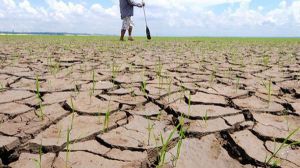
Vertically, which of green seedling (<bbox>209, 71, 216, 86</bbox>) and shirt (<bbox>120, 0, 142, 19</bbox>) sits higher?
shirt (<bbox>120, 0, 142, 19</bbox>)

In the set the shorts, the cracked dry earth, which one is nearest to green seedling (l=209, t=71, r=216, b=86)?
the cracked dry earth

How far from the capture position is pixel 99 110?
200 cm

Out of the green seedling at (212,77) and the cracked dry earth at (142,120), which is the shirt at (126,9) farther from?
the cracked dry earth at (142,120)

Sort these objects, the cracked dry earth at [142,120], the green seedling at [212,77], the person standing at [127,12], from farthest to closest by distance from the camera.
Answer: the person standing at [127,12] < the green seedling at [212,77] < the cracked dry earth at [142,120]

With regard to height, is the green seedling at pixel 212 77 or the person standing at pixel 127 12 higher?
the person standing at pixel 127 12

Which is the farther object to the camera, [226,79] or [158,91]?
[226,79]

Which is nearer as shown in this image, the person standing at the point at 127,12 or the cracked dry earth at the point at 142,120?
the cracked dry earth at the point at 142,120

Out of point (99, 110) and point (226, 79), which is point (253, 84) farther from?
point (99, 110)

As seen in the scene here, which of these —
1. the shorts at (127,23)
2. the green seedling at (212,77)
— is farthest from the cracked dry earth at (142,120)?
the shorts at (127,23)

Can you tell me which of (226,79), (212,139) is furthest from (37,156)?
(226,79)

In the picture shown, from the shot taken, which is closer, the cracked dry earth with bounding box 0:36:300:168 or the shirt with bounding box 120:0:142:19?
the cracked dry earth with bounding box 0:36:300:168

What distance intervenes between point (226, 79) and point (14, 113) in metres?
1.85

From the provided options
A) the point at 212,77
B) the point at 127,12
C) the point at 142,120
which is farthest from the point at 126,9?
the point at 142,120

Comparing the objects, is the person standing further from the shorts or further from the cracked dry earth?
the cracked dry earth
